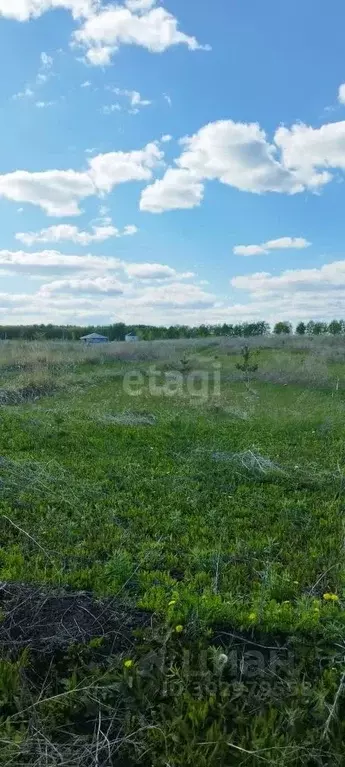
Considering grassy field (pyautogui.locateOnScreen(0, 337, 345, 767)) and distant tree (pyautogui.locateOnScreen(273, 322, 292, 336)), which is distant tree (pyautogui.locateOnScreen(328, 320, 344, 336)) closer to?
distant tree (pyautogui.locateOnScreen(273, 322, 292, 336))

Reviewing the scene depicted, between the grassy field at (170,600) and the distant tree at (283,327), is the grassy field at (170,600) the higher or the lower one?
the lower one

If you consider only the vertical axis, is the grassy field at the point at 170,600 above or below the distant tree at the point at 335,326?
below

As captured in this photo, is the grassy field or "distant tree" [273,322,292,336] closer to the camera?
the grassy field

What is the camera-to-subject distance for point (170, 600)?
294cm

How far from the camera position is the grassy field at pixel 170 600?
2031 mm

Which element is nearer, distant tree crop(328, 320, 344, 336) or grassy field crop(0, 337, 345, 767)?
grassy field crop(0, 337, 345, 767)

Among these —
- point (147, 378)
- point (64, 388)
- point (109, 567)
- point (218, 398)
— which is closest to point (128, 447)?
point (109, 567)

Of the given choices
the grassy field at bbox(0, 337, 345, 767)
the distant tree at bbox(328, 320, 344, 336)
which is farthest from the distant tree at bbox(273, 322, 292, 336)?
the grassy field at bbox(0, 337, 345, 767)

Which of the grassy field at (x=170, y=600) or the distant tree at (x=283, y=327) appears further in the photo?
the distant tree at (x=283, y=327)

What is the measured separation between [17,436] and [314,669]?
6.15 m

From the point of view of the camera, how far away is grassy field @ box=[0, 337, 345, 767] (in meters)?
2.03

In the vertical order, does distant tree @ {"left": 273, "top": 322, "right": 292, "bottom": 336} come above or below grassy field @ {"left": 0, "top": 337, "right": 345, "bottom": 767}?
above

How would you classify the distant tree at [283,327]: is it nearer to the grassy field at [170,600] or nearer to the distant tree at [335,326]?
the distant tree at [335,326]

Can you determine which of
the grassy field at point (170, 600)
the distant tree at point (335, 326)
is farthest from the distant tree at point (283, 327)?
the grassy field at point (170, 600)
